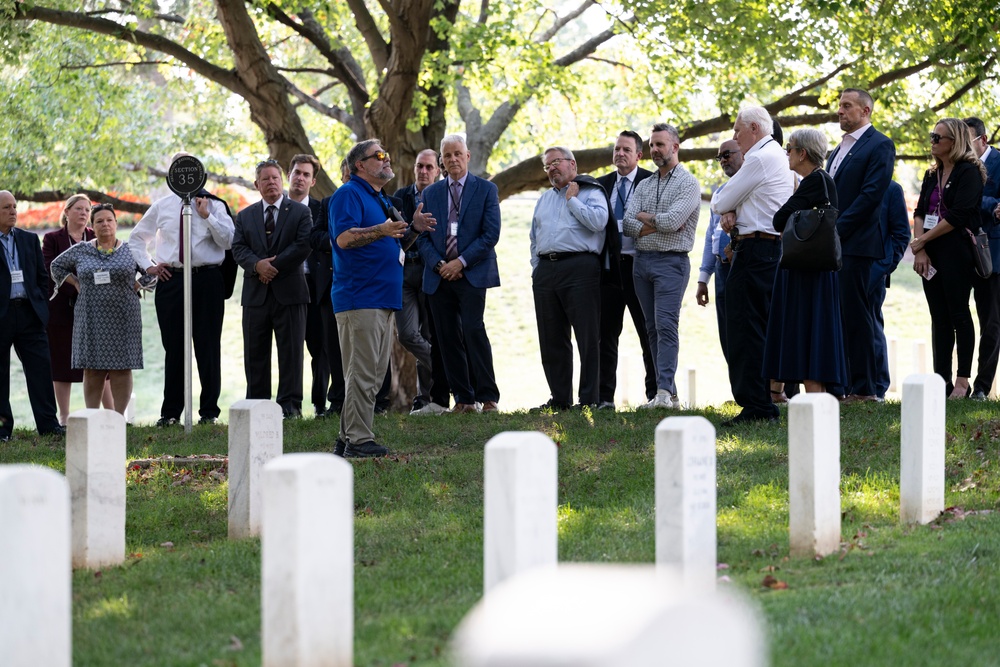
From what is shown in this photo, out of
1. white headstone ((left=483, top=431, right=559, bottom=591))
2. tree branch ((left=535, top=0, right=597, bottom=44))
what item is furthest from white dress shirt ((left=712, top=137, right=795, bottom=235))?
tree branch ((left=535, top=0, right=597, bottom=44))

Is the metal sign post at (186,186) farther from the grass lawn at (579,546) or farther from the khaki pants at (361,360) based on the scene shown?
the khaki pants at (361,360)

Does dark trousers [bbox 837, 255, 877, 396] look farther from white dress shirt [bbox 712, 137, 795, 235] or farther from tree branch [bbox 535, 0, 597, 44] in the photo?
tree branch [bbox 535, 0, 597, 44]

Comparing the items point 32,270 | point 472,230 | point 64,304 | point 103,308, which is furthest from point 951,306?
point 64,304

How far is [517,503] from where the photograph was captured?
4.62 meters

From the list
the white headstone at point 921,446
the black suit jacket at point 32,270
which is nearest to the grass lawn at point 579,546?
the white headstone at point 921,446

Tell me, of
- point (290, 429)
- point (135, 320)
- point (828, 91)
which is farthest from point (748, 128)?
point (828, 91)

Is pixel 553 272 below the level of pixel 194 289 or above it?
above

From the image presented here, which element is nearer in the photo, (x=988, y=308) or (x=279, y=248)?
(x=988, y=308)

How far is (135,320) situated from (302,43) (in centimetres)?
1689

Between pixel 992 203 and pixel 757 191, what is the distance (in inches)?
115

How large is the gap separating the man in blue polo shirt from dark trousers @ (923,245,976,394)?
16.2ft

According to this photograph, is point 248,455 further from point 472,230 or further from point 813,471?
point 472,230

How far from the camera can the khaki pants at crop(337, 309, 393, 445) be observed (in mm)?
9359

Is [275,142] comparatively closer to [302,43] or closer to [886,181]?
[886,181]
